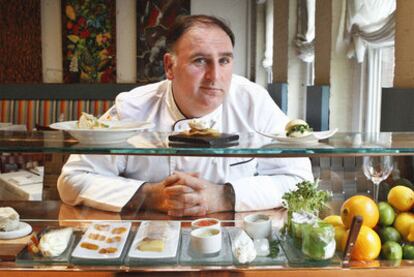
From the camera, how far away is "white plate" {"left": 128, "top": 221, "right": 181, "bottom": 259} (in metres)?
1.17

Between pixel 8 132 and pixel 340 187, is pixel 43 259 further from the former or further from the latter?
pixel 340 187

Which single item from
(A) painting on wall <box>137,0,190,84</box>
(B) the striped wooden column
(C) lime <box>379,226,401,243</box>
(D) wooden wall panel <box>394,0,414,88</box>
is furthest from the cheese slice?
(A) painting on wall <box>137,0,190,84</box>

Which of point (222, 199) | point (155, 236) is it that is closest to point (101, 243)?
point (155, 236)

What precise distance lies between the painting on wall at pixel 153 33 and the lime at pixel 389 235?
617 cm

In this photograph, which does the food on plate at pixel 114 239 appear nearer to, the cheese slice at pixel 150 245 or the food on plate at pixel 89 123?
the cheese slice at pixel 150 245

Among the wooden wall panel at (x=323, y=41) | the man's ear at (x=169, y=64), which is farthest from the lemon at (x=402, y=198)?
the wooden wall panel at (x=323, y=41)

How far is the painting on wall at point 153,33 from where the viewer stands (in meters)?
7.19

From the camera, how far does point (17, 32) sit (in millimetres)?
7012

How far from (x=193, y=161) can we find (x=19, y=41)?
233 inches

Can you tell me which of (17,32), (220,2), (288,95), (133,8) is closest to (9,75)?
(17,32)

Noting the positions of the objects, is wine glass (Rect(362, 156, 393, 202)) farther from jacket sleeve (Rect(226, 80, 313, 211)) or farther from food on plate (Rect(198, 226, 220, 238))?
food on plate (Rect(198, 226, 220, 238))

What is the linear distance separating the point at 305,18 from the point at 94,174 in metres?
3.99

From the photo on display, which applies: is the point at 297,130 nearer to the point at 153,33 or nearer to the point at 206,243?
the point at 206,243

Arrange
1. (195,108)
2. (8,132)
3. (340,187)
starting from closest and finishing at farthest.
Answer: (8,132), (340,187), (195,108)
